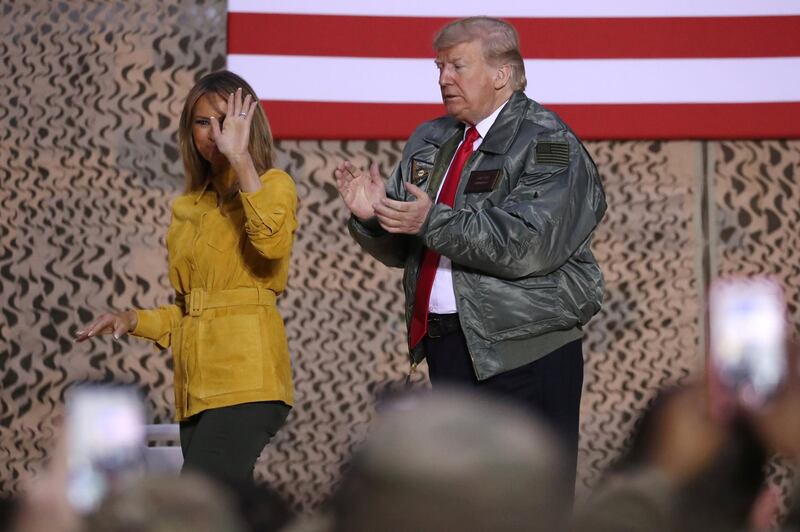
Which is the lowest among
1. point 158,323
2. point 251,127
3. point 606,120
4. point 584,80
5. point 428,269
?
point 158,323

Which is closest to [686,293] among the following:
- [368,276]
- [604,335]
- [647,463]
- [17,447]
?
[604,335]

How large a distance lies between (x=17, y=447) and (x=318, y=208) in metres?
1.32

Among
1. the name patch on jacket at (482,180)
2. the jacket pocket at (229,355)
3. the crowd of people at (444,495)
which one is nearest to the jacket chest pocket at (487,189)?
the name patch on jacket at (482,180)

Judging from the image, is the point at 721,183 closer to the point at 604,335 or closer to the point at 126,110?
the point at 604,335

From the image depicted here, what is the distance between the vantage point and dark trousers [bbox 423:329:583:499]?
7.47 ft

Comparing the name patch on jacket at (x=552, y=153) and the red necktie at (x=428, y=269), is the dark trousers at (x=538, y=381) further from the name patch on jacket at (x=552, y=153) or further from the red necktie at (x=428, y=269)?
the name patch on jacket at (x=552, y=153)

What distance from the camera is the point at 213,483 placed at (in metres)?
0.82

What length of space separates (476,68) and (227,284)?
67 cm

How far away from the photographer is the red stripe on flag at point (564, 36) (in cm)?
408

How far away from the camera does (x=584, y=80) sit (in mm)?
4102

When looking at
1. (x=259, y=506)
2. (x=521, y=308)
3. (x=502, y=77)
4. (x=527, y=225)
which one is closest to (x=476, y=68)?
(x=502, y=77)

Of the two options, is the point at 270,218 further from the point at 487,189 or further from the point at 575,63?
the point at 575,63

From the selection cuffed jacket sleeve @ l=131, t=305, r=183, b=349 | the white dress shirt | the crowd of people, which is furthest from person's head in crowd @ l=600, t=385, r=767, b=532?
cuffed jacket sleeve @ l=131, t=305, r=183, b=349

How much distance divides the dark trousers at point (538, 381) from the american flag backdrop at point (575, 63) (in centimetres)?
188
